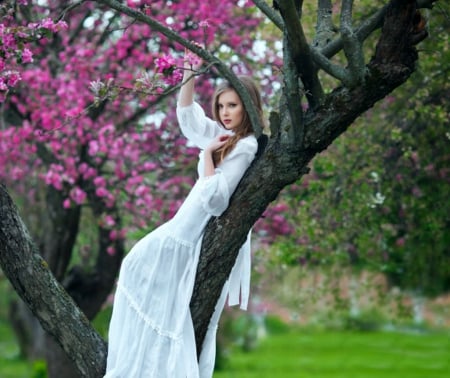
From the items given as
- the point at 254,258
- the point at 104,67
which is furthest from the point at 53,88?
the point at 254,258

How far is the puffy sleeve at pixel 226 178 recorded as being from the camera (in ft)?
13.8

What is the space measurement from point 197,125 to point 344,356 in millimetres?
16907

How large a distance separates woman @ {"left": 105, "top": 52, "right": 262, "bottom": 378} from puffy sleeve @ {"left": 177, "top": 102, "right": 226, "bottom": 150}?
11cm

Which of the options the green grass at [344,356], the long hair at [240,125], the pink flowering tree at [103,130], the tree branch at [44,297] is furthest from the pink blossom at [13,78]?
the green grass at [344,356]

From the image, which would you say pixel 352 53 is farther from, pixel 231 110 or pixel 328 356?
pixel 328 356

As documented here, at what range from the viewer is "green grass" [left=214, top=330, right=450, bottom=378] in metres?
16.9

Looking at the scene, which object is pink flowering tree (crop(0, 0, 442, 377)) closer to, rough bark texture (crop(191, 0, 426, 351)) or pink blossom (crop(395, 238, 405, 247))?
pink blossom (crop(395, 238, 405, 247))

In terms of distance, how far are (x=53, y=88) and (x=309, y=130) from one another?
4.62m

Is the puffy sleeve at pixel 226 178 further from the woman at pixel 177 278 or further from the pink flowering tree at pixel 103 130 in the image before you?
the pink flowering tree at pixel 103 130

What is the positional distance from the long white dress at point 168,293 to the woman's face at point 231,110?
0.14 meters

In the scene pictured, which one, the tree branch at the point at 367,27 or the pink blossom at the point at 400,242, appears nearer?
the tree branch at the point at 367,27

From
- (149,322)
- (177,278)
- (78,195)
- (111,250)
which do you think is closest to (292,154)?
(177,278)

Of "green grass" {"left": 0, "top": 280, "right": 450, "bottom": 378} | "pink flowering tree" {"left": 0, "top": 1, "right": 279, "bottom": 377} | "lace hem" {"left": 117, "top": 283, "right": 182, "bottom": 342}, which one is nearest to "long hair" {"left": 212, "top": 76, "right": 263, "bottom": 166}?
"lace hem" {"left": 117, "top": 283, "right": 182, "bottom": 342}

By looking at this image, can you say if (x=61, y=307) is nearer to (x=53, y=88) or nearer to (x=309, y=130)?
(x=309, y=130)
